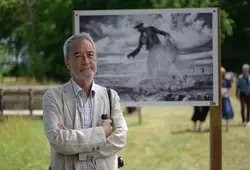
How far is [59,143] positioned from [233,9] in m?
15.5

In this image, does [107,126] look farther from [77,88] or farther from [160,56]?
[160,56]

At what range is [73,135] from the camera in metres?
2.20

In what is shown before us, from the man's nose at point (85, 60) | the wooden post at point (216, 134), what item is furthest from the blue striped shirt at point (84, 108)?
the wooden post at point (216, 134)

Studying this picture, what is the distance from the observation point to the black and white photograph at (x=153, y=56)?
448cm

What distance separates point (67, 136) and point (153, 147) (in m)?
6.30

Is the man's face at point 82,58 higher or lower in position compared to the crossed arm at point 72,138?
higher

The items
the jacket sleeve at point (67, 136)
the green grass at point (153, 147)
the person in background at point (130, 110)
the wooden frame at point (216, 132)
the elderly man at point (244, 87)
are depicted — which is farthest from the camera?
the person in background at point (130, 110)

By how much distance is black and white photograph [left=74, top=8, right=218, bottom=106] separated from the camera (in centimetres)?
448

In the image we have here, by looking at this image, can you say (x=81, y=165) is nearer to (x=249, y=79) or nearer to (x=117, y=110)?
(x=117, y=110)

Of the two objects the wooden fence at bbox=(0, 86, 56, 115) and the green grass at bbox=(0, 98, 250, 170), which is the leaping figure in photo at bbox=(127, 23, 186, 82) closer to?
the green grass at bbox=(0, 98, 250, 170)

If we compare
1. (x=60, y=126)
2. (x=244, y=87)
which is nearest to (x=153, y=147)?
(x=244, y=87)

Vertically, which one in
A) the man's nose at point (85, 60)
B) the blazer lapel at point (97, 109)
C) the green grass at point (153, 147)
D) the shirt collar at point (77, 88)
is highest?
the man's nose at point (85, 60)

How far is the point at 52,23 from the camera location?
1505cm

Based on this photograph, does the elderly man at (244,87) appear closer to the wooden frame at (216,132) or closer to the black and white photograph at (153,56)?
the wooden frame at (216,132)
